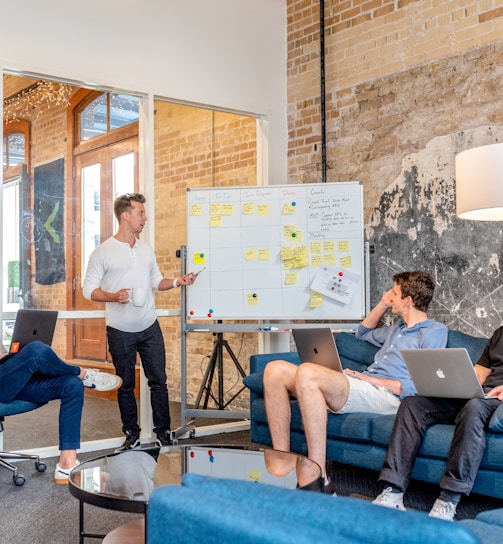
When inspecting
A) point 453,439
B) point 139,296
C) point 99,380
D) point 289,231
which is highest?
point 289,231

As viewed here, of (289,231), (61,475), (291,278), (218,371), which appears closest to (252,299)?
(291,278)

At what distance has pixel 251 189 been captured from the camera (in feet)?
17.4

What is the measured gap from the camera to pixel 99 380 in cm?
429

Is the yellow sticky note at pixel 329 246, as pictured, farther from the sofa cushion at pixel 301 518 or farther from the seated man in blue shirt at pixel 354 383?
the sofa cushion at pixel 301 518

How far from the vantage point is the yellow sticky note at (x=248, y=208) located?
5.28 m

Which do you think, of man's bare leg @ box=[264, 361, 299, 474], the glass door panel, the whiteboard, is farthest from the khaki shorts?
the glass door panel

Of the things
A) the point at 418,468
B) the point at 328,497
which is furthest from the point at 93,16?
the point at 328,497

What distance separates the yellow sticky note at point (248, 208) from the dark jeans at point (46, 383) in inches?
71.8

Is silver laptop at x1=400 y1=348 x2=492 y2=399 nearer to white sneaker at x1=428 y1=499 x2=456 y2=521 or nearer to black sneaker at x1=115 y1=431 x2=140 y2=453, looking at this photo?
white sneaker at x1=428 y1=499 x2=456 y2=521

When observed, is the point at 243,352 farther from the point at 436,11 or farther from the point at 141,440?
the point at 436,11

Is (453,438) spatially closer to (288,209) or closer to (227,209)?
(288,209)

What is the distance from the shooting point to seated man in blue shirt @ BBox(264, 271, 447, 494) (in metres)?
3.71

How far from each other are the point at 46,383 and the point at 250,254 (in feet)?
6.06

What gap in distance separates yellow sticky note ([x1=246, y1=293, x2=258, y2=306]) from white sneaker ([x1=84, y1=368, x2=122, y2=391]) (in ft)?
4.20
